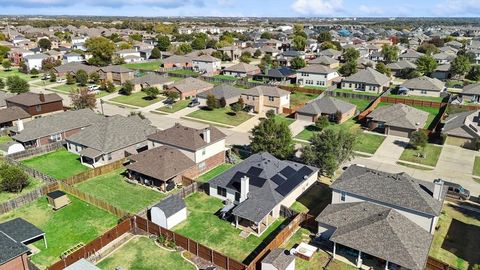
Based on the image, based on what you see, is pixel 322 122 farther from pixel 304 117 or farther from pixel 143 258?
pixel 143 258

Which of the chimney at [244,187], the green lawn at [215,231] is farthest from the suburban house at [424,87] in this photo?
the green lawn at [215,231]

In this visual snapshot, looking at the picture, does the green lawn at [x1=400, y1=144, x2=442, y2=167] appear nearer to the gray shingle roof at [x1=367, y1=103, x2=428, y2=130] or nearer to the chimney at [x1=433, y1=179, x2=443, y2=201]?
the gray shingle roof at [x1=367, y1=103, x2=428, y2=130]

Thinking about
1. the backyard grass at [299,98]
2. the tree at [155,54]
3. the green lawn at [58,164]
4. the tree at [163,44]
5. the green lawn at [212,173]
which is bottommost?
the green lawn at [212,173]

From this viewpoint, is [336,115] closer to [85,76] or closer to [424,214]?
[424,214]

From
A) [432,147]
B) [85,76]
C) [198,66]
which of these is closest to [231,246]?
[432,147]

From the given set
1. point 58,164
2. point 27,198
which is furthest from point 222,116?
point 27,198

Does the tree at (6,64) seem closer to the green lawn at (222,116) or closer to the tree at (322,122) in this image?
the green lawn at (222,116)
